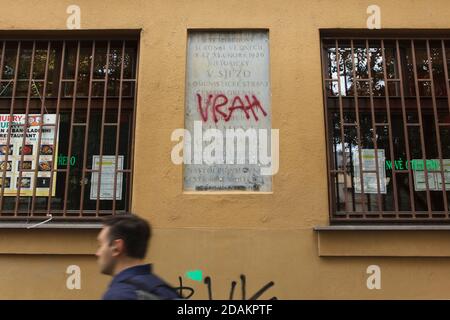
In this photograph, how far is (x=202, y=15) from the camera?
5.03 meters

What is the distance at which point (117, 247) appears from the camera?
2334mm

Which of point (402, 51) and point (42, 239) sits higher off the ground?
point (402, 51)

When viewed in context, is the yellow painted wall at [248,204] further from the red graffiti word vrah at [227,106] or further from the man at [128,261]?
the man at [128,261]

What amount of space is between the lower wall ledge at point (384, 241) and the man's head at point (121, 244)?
2.57 metres

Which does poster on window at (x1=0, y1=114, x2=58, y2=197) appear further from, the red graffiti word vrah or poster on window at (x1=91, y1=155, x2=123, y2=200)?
the red graffiti word vrah

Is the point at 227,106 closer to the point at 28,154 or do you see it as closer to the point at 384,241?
the point at 384,241

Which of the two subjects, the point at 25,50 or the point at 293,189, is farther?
the point at 25,50

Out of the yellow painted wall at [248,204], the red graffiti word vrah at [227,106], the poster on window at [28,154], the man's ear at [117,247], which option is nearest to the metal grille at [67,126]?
the poster on window at [28,154]

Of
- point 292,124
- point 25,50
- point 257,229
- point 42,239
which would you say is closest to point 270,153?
point 292,124

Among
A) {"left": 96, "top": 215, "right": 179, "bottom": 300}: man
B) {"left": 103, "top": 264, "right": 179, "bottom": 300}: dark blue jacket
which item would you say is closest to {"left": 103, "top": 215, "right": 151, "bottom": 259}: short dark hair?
{"left": 96, "top": 215, "right": 179, "bottom": 300}: man

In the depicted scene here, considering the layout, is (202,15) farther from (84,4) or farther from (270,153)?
(270,153)

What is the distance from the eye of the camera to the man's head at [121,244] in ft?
7.61

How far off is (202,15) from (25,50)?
230cm

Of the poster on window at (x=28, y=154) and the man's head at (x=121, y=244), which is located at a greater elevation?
the poster on window at (x=28, y=154)
